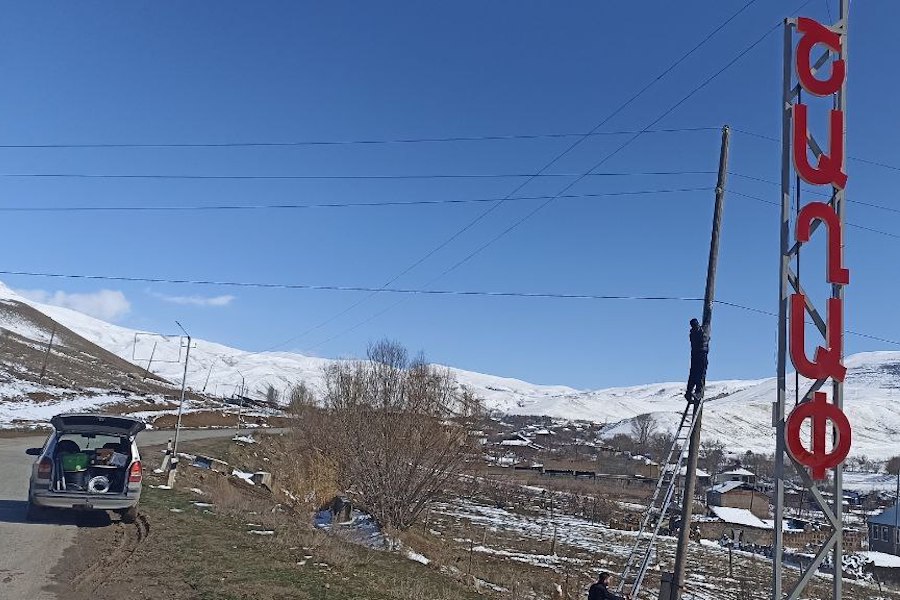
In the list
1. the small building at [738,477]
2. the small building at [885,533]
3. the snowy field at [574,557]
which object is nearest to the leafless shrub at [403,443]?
the snowy field at [574,557]

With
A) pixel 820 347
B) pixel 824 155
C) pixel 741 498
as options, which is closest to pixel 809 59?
pixel 824 155

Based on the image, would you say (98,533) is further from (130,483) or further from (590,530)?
(590,530)

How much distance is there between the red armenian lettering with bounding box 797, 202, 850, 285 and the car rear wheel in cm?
1451

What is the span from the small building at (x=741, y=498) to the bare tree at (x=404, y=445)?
73.2 meters

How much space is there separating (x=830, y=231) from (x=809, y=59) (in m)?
3.08

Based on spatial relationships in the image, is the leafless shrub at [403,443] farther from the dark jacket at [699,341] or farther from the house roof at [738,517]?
the house roof at [738,517]

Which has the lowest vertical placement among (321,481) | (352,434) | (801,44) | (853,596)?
(853,596)

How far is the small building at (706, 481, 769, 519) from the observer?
93.9m

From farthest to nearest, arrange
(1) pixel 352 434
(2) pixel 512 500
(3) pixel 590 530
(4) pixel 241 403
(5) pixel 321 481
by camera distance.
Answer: (4) pixel 241 403 < (2) pixel 512 500 < (3) pixel 590 530 < (5) pixel 321 481 < (1) pixel 352 434

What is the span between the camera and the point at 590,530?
189 ft

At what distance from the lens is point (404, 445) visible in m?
30.5

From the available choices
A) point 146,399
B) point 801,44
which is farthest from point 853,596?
point 146,399

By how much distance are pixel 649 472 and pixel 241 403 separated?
78600 millimetres

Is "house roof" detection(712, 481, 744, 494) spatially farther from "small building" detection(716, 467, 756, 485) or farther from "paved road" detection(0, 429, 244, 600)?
"paved road" detection(0, 429, 244, 600)
